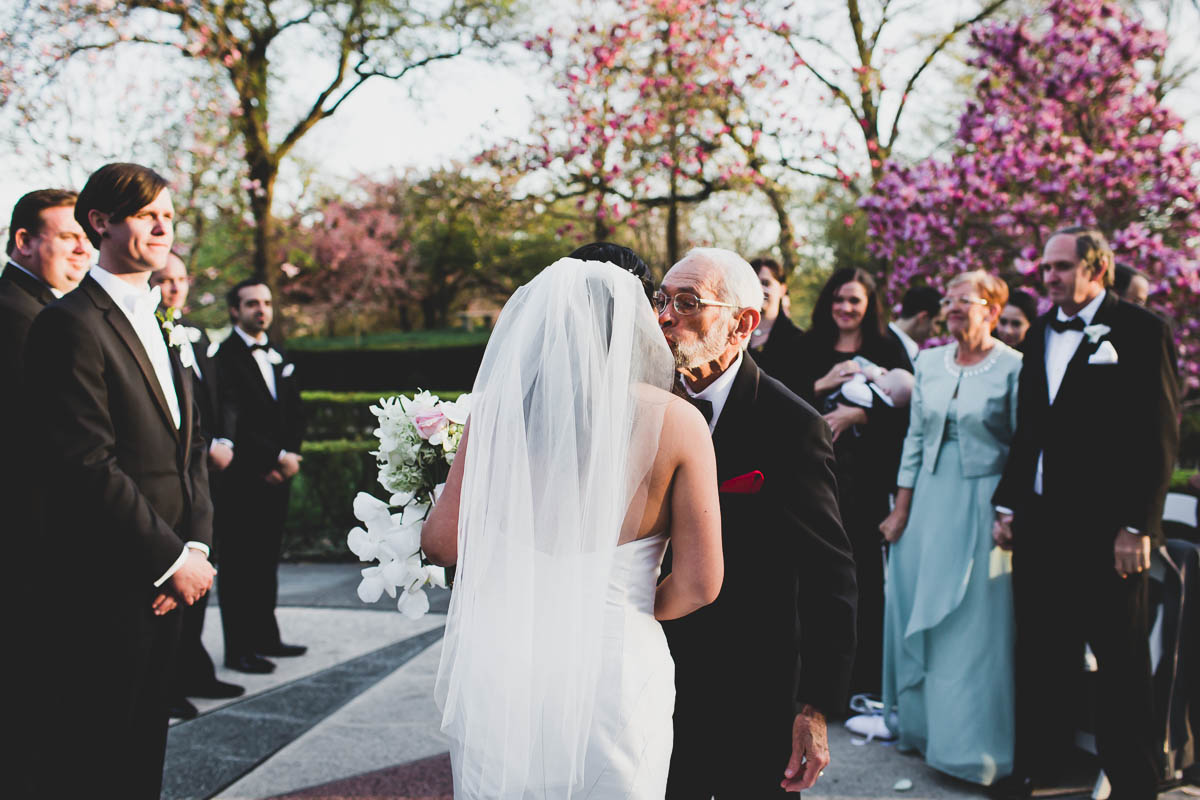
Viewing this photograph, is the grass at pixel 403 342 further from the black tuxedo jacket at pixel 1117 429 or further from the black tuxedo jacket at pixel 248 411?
the black tuxedo jacket at pixel 1117 429

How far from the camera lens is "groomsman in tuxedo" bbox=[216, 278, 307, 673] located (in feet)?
18.1

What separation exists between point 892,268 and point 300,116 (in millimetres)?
10998

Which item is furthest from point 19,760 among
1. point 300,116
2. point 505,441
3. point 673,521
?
point 300,116

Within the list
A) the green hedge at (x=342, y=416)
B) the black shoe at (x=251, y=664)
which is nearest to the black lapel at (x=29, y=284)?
the black shoe at (x=251, y=664)

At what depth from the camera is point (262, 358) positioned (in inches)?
233

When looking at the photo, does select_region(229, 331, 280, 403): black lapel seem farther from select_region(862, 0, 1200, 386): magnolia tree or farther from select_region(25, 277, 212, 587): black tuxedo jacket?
select_region(862, 0, 1200, 386): magnolia tree

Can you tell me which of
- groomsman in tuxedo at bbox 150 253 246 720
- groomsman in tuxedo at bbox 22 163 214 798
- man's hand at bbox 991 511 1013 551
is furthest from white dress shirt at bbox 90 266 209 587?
man's hand at bbox 991 511 1013 551

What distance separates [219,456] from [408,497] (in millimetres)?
3358

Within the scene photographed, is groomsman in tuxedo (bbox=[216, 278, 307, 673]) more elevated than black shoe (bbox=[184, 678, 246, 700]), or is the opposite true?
groomsman in tuxedo (bbox=[216, 278, 307, 673])

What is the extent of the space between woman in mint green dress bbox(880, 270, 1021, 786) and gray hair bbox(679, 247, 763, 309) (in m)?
2.21

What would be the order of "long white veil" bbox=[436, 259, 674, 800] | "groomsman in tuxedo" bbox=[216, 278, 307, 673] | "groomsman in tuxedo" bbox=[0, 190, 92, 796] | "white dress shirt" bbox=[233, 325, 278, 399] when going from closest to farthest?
1. "long white veil" bbox=[436, 259, 674, 800]
2. "groomsman in tuxedo" bbox=[0, 190, 92, 796]
3. "groomsman in tuxedo" bbox=[216, 278, 307, 673]
4. "white dress shirt" bbox=[233, 325, 278, 399]

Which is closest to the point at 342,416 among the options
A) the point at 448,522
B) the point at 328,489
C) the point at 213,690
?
the point at 328,489

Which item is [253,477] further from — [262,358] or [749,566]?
[749,566]

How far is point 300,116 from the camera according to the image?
51.6 feet
